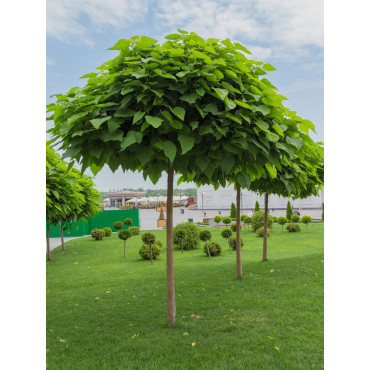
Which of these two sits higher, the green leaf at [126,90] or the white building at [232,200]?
the green leaf at [126,90]

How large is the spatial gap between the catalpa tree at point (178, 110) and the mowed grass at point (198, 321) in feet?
5.18

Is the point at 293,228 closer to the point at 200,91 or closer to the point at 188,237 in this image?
the point at 188,237

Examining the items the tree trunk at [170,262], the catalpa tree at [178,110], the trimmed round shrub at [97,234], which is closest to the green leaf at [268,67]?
the catalpa tree at [178,110]

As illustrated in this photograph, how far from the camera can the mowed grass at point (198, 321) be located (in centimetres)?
263

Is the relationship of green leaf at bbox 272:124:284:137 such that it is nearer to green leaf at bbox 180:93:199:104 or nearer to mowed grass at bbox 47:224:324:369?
green leaf at bbox 180:93:199:104

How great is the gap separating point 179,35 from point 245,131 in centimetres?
101

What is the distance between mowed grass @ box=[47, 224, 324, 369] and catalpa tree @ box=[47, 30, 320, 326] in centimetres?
158

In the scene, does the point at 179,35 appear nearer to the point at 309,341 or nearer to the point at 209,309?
the point at 309,341

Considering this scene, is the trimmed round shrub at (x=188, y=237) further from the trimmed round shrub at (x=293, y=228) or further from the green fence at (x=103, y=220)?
the green fence at (x=103, y=220)

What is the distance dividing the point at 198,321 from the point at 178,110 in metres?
2.51

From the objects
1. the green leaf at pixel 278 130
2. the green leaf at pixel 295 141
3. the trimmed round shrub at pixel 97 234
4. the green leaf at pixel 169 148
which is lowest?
the trimmed round shrub at pixel 97 234

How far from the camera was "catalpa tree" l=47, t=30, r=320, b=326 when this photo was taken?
7.43ft

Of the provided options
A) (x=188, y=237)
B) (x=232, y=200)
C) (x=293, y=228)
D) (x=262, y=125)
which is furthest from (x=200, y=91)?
(x=232, y=200)
